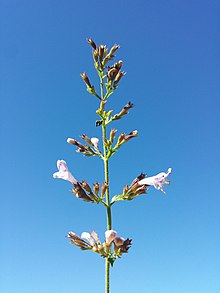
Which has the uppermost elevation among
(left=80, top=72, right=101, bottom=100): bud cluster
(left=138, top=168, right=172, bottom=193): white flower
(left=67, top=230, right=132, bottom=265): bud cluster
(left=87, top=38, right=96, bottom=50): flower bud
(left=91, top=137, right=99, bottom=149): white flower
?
(left=87, top=38, right=96, bottom=50): flower bud

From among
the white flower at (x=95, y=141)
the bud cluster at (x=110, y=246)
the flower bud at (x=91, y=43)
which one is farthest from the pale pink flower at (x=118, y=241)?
the flower bud at (x=91, y=43)

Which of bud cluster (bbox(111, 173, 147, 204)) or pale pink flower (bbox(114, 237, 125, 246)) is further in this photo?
bud cluster (bbox(111, 173, 147, 204))

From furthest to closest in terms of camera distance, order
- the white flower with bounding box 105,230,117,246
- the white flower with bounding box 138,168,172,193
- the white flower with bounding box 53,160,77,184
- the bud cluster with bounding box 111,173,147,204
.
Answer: the white flower with bounding box 53,160,77,184 < the white flower with bounding box 138,168,172,193 < the bud cluster with bounding box 111,173,147,204 < the white flower with bounding box 105,230,117,246

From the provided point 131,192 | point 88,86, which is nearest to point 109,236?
point 131,192

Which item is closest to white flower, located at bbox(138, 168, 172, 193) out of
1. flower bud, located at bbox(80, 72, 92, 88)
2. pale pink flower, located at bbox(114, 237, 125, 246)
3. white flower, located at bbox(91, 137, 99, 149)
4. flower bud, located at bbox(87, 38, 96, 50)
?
white flower, located at bbox(91, 137, 99, 149)

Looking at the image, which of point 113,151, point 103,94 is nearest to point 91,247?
point 113,151

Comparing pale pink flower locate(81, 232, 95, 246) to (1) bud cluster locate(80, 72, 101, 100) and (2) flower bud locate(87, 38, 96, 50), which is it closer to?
(1) bud cluster locate(80, 72, 101, 100)

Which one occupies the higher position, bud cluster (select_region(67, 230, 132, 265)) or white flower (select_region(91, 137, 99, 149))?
white flower (select_region(91, 137, 99, 149))

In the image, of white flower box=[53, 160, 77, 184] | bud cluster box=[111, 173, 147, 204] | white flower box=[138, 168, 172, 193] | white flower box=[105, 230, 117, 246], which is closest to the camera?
white flower box=[105, 230, 117, 246]
